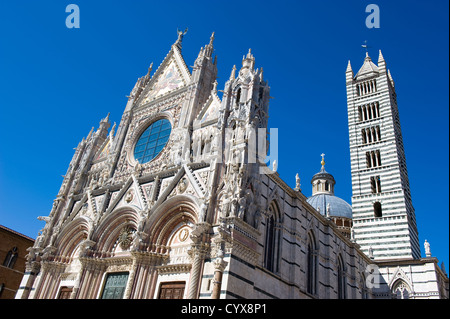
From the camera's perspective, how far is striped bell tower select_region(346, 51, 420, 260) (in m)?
29.0

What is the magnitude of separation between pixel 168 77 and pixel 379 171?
2044 cm

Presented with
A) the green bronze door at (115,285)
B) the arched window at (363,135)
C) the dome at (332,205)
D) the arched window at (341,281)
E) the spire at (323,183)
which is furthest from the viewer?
the spire at (323,183)

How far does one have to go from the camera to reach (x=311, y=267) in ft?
63.2

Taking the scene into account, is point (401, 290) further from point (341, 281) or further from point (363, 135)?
point (363, 135)

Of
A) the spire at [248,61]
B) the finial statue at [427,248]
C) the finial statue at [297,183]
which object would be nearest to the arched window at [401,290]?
the finial statue at [427,248]

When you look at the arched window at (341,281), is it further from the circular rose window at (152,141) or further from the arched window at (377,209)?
the circular rose window at (152,141)

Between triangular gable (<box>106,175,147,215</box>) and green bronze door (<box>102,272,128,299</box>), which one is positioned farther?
triangular gable (<box>106,175,147,215</box>)

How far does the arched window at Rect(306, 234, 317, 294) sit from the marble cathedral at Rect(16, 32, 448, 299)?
0.18ft

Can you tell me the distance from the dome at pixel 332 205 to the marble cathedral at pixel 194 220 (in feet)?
40.3

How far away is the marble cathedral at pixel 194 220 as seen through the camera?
46.5 feet

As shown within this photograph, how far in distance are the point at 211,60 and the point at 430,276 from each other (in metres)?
21.4

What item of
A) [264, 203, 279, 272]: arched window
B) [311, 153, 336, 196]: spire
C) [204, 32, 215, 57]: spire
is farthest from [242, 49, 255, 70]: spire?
[311, 153, 336, 196]: spire

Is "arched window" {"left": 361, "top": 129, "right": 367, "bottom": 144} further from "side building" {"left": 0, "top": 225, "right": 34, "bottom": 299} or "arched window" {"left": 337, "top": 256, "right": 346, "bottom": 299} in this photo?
"side building" {"left": 0, "top": 225, "right": 34, "bottom": 299}

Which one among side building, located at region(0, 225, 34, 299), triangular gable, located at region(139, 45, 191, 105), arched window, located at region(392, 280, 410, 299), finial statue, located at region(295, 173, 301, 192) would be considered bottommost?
side building, located at region(0, 225, 34, 299)
